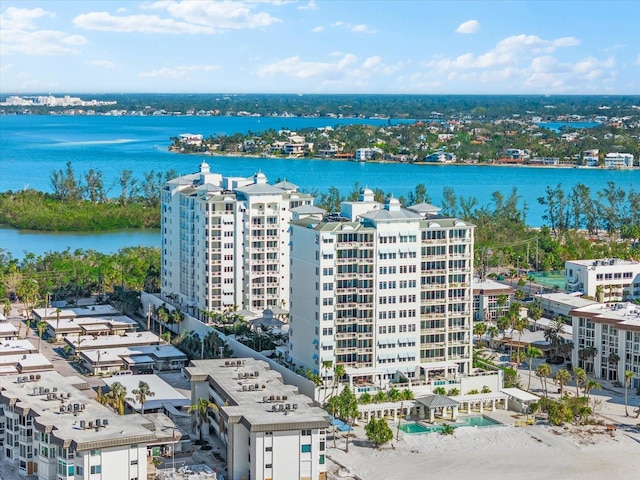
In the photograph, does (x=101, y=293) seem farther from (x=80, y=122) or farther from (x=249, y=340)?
(x=80, y=122)

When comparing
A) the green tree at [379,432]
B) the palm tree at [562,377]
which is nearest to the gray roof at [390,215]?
the palm tree at [562,377]

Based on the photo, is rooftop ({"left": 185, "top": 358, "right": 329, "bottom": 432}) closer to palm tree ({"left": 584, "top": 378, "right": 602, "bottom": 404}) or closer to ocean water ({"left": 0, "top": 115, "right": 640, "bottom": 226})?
palm tree ({"left": 584, "top": 378, "right": 602, "bottom": 404})

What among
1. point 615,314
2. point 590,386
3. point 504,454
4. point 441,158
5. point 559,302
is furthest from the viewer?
point 441,158

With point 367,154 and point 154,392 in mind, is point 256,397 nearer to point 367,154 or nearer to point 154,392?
point 154,392

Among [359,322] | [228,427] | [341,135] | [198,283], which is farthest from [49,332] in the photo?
[341,135]

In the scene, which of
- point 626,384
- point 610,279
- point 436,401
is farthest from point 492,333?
point 610,279
